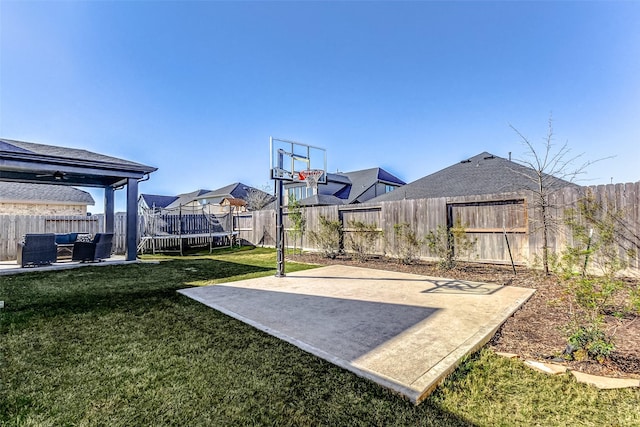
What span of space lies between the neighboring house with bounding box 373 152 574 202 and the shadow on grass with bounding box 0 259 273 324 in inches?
374

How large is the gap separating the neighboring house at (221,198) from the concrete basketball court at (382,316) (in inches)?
812

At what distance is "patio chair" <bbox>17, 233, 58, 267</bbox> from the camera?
794cm

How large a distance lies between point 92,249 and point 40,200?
10249 millimetres

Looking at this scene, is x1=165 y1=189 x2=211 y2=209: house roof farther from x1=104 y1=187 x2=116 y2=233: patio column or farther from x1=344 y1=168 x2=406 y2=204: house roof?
x1=104 y1=187 x2=116 y2=233: patio column

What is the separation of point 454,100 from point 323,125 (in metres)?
6.11

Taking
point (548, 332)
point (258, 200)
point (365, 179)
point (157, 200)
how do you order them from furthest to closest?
1. point (157, 200)
2. point (258, 200)
3. point (365, 179)
4. point (548, 332)

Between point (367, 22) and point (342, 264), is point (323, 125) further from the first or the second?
point (342, 264)

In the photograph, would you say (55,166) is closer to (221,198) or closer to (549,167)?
(549,167)

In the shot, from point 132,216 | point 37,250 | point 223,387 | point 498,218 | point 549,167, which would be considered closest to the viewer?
point 223,387

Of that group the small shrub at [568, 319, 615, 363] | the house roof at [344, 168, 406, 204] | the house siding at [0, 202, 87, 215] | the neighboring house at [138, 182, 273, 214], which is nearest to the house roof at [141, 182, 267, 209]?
the neighboring house at [138, 182, 273, 214]

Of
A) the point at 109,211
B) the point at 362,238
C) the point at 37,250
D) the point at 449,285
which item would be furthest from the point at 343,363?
the point at 109,211

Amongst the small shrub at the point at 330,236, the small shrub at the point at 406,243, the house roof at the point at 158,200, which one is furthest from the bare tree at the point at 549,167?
the house roof at the point at 158,200

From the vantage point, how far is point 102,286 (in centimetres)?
584

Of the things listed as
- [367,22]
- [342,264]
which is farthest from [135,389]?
[367,22]
